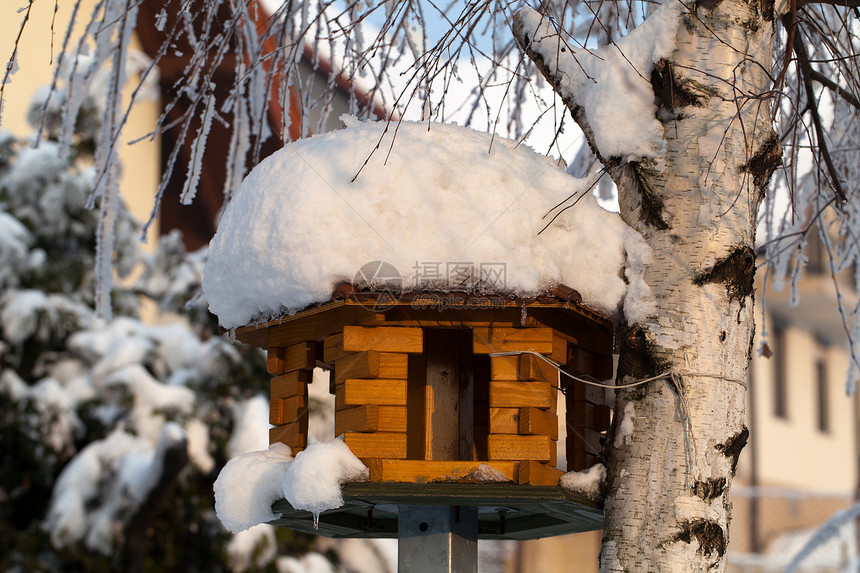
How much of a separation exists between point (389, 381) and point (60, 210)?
4.53 meters

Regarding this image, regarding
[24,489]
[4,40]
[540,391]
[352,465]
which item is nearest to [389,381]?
[352,465]

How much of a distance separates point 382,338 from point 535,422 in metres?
0.36

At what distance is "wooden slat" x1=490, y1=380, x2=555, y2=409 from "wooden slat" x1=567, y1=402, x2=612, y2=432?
0.21 metres

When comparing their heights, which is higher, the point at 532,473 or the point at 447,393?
the point at 447,393

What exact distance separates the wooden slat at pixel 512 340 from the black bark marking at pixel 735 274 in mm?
327

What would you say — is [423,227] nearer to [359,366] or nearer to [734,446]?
[359,366]

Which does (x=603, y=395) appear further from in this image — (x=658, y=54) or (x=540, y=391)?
(x=658, y=54)

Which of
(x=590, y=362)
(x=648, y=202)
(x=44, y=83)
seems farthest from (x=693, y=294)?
(x=44, y=83)

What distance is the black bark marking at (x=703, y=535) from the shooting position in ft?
5.26

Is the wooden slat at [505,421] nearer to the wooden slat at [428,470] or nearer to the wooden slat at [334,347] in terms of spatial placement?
the wooden slat at [428,470]

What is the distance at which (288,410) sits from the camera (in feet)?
6.97

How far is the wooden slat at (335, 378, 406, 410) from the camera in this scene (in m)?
1.81

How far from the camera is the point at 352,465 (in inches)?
69.2

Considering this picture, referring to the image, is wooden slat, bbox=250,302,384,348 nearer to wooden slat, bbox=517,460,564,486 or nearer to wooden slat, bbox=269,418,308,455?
wooden slat, bbox=269,418,308,455
